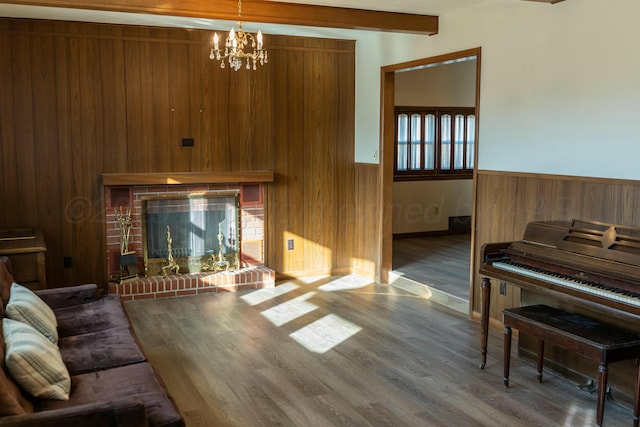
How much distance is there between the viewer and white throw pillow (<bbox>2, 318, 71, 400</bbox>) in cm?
267

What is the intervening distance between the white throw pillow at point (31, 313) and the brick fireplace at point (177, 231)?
8.17 ft

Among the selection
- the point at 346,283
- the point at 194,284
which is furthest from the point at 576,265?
the point at 194,284

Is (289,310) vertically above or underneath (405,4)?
underneath

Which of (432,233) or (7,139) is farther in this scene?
(432,233)

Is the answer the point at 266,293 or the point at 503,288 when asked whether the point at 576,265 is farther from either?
the point at 266,293

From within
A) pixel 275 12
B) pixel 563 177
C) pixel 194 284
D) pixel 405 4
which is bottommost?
pixel 194 284

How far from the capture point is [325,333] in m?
5.14

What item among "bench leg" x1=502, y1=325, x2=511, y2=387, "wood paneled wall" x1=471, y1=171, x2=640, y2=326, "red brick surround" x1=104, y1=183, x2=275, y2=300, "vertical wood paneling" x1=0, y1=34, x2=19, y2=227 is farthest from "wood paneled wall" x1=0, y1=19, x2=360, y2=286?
"bench leg" x1=502, y1=325, x2=511, y2=387

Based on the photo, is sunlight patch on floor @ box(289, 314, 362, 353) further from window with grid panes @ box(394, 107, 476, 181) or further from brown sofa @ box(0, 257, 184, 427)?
window with grid panes @ box(394, 107, 476, 181)

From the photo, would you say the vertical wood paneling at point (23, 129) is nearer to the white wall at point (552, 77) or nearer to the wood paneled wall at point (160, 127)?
the wood paneled wall at point (160, 127)

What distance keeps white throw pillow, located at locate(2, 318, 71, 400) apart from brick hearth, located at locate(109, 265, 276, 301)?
3222mm

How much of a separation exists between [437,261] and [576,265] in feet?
12.9

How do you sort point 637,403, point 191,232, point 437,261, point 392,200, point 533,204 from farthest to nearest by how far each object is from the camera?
point 437,261
point 392,200
point 191,232
point 533,204
point 637,403

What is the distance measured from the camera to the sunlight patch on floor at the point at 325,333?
190 inches
